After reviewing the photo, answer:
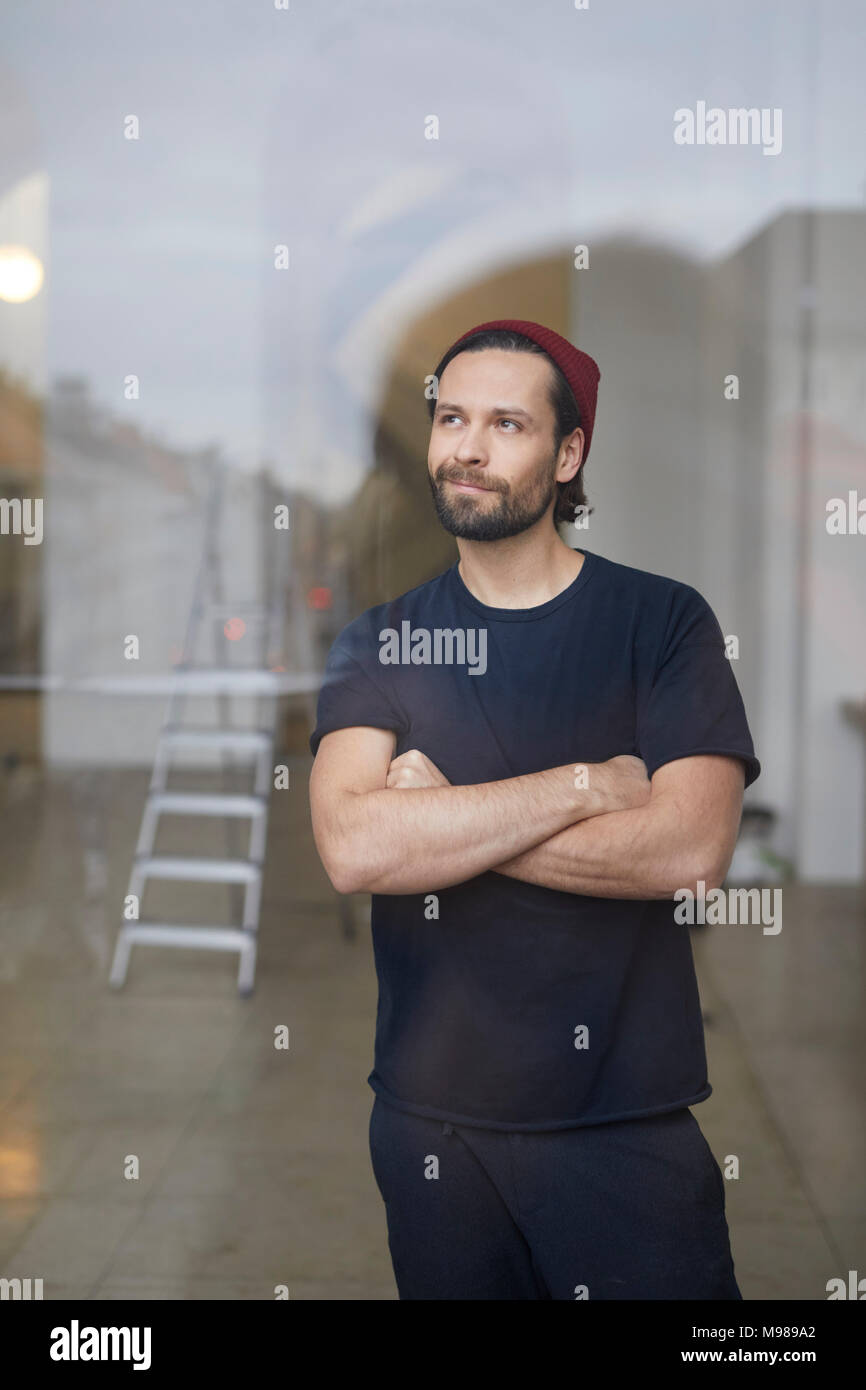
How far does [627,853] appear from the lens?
1331 mm

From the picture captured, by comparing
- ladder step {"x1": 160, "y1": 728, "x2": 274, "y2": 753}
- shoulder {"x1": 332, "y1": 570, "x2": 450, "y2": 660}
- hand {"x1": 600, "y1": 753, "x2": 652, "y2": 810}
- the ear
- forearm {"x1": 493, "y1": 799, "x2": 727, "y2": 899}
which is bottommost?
ladder step {"x1": 160, "y1": 728, "x2": 274, "y2": 753}

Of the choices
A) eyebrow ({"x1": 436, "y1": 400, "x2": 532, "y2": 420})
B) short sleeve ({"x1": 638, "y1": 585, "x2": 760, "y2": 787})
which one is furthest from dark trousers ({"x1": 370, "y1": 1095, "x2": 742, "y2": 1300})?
eyebrow ({"x1": 436, "y1": 400, "x2": 532, "y2": 420})

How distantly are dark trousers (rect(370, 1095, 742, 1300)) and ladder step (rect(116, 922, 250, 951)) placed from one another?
1.79m

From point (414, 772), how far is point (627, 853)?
0.78ft

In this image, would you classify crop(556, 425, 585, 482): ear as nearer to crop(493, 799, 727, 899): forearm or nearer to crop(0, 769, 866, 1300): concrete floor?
crop(493, 799, 727, 899): forearm

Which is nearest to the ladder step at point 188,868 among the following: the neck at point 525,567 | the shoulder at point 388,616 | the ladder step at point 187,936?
the ladder step at point 187,936

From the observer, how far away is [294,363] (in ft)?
12.0

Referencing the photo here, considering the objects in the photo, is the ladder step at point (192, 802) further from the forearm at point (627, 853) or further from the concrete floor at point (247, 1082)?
the forearm at point (627, 853)

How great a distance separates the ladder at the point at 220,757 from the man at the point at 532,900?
1.63 meters

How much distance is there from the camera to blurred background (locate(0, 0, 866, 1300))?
8.21 ft

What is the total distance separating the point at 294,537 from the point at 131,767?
2.43 ft

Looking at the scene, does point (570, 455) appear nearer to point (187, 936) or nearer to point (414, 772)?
point (414, 772)

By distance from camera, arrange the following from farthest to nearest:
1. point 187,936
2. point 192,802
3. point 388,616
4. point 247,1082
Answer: point 192,802
point 187,936
point 247,1082
point 388,616

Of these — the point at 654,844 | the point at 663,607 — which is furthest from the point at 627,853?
the point at 663,607
